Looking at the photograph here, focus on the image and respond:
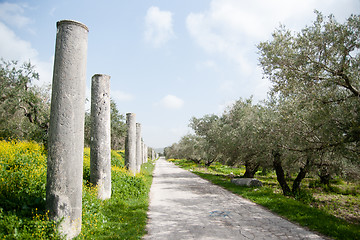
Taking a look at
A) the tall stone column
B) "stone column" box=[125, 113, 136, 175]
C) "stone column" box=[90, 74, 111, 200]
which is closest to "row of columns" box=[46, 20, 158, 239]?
the tall stone column

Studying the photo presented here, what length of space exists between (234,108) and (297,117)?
424 inches

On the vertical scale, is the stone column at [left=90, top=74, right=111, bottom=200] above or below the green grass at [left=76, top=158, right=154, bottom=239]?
above

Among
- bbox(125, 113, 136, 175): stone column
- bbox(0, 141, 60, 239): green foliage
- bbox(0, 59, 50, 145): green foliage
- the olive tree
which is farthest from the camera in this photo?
bbox(125, 113, 136, 175): stone column

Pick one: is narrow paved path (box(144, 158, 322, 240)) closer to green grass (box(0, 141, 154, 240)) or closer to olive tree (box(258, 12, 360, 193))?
green grass (box(0, 141, 154, 240))

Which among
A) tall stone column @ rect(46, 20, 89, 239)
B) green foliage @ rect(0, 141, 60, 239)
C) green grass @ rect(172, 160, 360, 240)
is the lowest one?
green grass @ rect(172, 160, 360, 240)

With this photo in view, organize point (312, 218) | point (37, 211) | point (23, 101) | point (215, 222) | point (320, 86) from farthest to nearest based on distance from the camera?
point (23, 101)
point (320, 86)
point (312, 218)
point (215, 222)
point (37, 211)

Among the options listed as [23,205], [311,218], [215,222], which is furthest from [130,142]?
[311,218]

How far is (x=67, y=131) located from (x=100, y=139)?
3498mm

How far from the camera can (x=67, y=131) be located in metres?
4.94

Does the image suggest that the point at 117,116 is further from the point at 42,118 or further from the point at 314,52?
the point at 314,52

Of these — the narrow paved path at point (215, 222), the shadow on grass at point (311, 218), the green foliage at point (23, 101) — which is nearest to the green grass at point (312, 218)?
the shadow on grass at point (311, 218)

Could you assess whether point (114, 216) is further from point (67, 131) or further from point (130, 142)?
point (130, 142)

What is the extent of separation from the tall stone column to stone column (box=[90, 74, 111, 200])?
128 inches

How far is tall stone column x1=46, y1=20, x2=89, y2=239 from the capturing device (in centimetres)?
478
